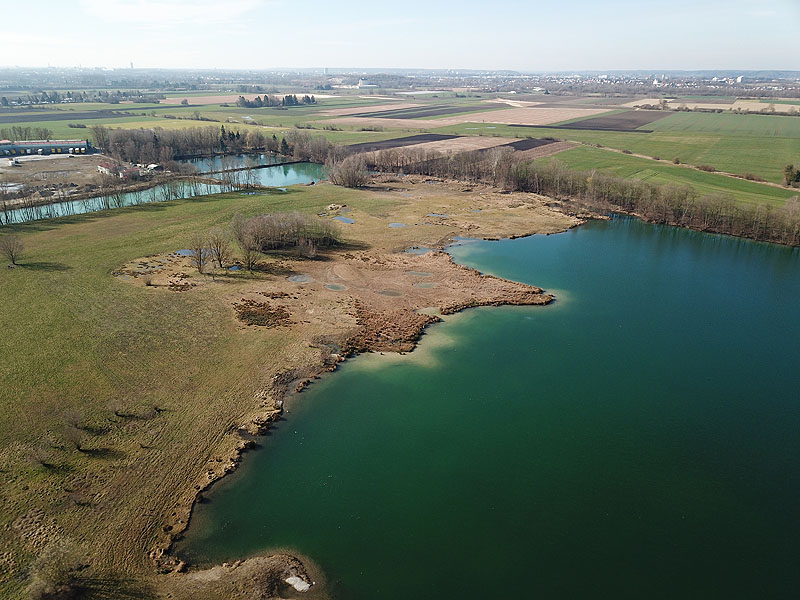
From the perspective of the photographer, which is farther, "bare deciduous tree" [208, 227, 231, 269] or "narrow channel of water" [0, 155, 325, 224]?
"narrow channel of water" [0, 155, 325, 224]

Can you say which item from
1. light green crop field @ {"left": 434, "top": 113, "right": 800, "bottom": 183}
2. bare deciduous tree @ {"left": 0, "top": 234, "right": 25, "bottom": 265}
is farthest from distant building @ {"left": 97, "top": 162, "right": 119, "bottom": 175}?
light green crop field @ {"left": 434, "top": 113, "right": 800, "bottom": 183}

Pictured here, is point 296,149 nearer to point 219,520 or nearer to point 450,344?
point 450,344

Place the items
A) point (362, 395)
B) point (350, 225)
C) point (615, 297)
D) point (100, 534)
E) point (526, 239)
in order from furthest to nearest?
1. point (350, 225)
2. point (526, 239)
3. point (615, 297)
4. point (362, 395)
5. point (100, 534)

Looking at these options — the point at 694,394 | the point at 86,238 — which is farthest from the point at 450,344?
the point at 86,238

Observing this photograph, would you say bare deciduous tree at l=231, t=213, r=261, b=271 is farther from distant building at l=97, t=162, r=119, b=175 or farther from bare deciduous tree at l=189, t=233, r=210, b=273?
distant building at l=97, t=162, r=119, b=175

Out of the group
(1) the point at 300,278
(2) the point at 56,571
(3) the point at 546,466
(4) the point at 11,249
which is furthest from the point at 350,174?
(2) the point at 56,571

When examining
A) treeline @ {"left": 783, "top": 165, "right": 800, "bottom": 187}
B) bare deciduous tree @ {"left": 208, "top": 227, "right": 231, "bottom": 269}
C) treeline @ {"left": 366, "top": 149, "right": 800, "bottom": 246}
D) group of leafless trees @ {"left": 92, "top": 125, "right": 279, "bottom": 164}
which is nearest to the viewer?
bare deciduous tree @ {"left": 208, "top": 227, "right": 231, "bottom": 269}

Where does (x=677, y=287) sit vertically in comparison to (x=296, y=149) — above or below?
below
